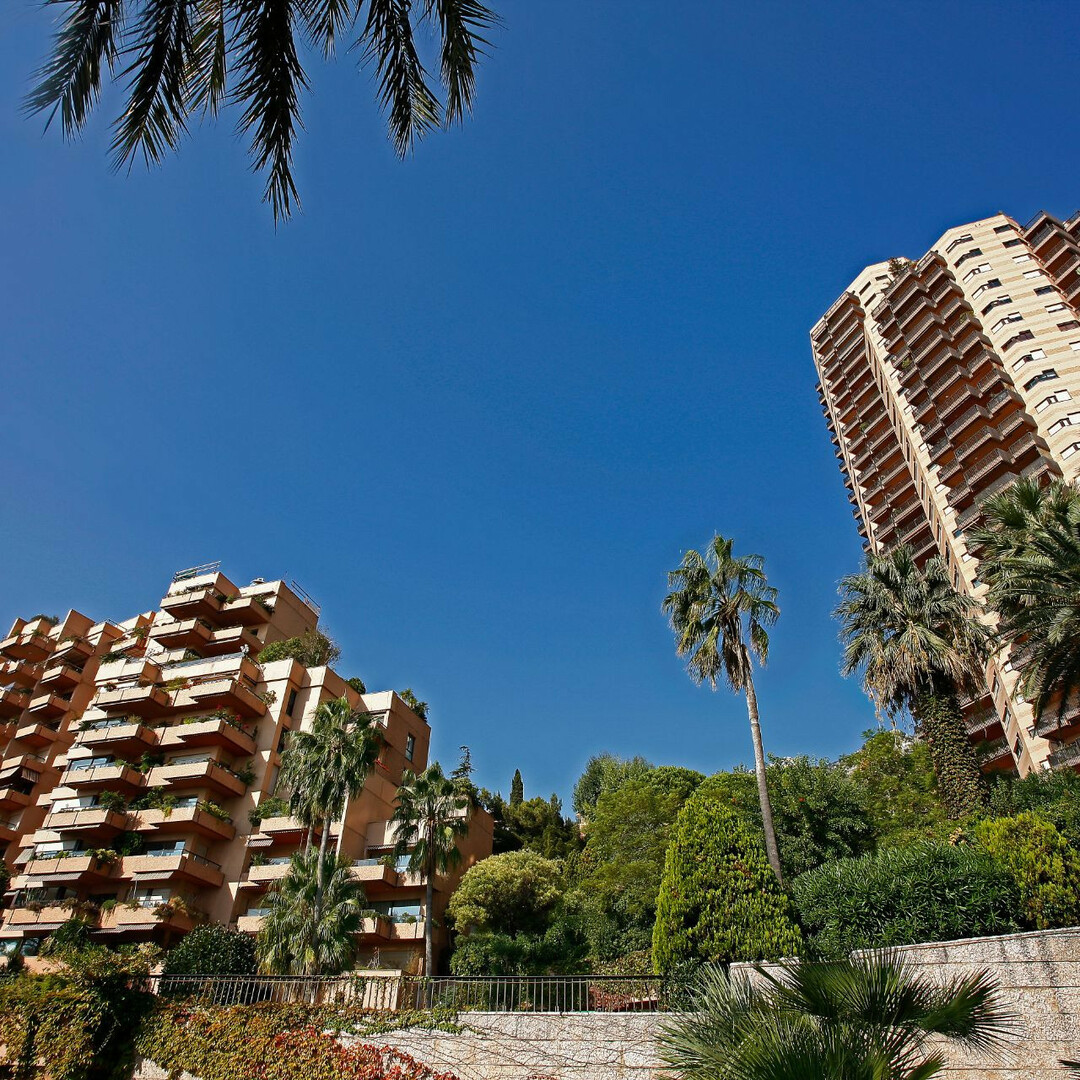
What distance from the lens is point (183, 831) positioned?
33219 millimetres

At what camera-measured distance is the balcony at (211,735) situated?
3478cm

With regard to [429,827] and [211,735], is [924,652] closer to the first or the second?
[429,827]

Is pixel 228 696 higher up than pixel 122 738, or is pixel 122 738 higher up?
pixel 228 696

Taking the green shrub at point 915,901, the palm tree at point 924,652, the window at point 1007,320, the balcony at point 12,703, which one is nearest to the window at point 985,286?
the window at point 1007,320

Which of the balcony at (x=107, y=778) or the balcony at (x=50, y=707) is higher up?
the balcony at (x=50, y=707)

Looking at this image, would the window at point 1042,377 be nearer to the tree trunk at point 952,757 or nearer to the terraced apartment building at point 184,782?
the tree trunk at point 952,757

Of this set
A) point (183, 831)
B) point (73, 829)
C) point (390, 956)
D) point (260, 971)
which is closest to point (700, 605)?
point (260, 971)

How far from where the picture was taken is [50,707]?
42938mm

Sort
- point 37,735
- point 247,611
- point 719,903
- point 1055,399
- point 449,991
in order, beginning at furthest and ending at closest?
point 37,735, point 247,611, point 1055,399, point 449,991, point 719,903

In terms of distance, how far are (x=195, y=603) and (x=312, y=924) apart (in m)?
22.8

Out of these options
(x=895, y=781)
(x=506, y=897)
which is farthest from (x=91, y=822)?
(x=895, y=781)

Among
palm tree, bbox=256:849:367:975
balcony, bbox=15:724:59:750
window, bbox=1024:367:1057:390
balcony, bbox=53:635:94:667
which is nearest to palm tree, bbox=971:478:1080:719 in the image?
palm tree, bbox=256:849:367:975

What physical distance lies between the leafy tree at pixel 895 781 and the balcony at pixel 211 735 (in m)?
27.6

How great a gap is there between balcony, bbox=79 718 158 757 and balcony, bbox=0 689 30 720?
11542 mm
